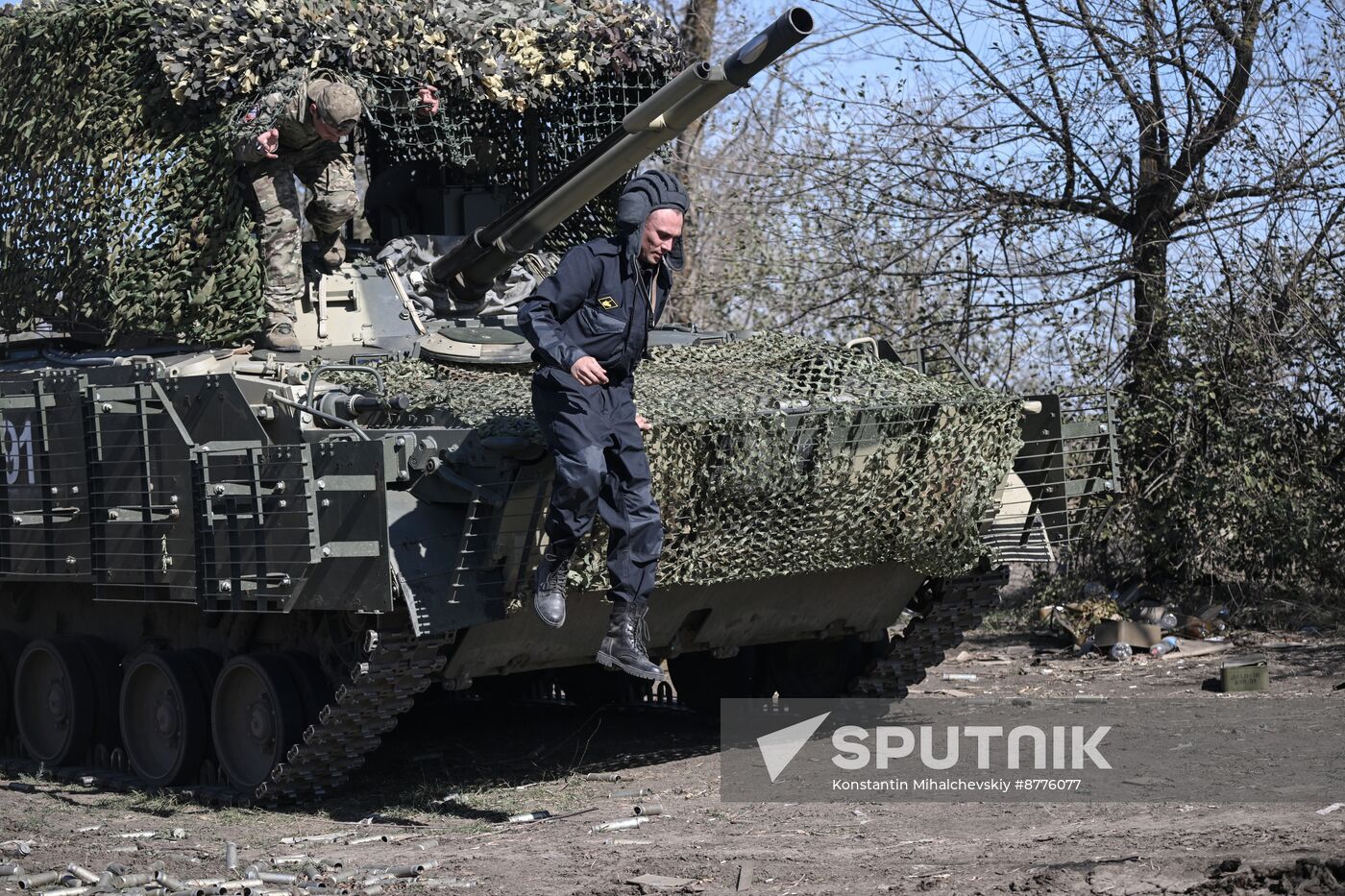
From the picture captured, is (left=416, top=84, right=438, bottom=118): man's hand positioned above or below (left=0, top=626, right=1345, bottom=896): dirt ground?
above

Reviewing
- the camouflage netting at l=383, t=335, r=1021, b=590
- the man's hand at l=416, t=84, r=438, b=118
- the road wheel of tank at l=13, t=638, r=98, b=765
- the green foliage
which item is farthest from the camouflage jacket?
the green foliage

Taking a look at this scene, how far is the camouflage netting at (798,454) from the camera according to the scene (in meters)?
7.71

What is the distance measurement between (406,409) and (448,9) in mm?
3555

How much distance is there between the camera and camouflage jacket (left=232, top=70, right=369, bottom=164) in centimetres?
925

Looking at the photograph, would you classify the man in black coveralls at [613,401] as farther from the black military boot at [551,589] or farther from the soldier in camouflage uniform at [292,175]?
the soldier in camouflage uniform at [292,175]

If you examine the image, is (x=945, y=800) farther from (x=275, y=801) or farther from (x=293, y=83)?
(x=293, y=83)

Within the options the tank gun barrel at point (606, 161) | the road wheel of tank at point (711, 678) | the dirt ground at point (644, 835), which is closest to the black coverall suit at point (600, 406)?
the tank gun barrel at point (606, 161)

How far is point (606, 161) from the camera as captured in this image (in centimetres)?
823

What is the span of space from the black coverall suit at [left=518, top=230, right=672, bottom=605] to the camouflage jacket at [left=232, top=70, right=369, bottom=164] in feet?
8.28

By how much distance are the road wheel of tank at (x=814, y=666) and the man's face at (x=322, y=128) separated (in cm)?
364

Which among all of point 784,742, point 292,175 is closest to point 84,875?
point 784,742

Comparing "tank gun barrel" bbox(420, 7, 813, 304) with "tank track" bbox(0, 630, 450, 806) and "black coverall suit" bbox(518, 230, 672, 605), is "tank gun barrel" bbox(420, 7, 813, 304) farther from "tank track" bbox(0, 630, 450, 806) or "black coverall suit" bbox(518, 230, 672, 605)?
"tank track" bbox(0, 630, 450, 806)

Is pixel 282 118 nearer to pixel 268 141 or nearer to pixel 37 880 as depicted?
pixel 268 141

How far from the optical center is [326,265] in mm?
9508
